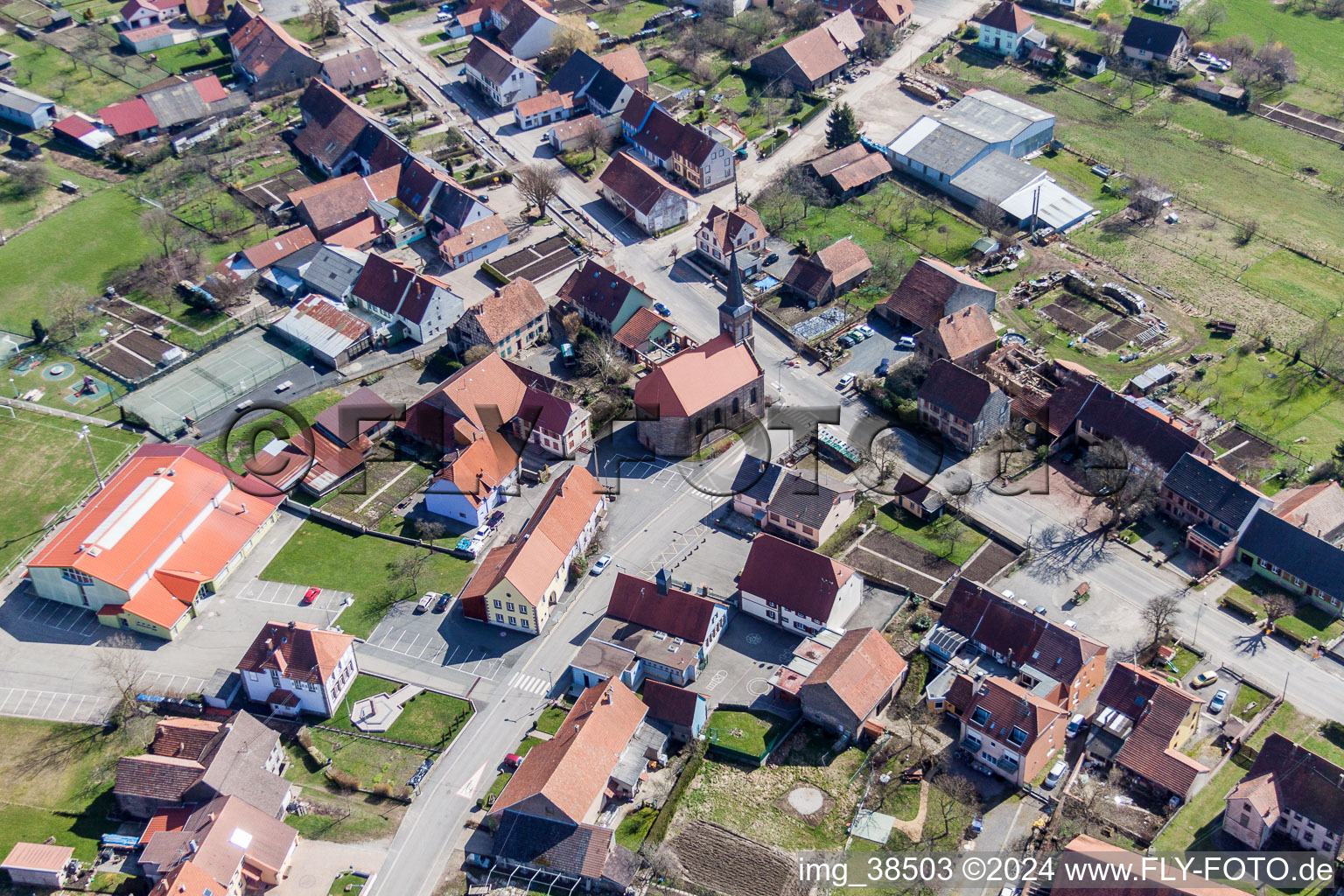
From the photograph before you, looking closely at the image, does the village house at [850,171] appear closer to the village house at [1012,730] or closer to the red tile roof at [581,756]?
the village house at [1012,730]

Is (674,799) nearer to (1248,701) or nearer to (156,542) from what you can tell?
(1248,701)

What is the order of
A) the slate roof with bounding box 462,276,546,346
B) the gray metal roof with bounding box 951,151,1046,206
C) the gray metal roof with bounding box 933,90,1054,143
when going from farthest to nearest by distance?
the gray metal roof with bounding box 933,90,1054,143
the gray metal roof with bounding box 951,151,1046,206
the slate roof with bounding box 462,276,546,346

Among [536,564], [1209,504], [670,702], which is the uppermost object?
[1209,504]

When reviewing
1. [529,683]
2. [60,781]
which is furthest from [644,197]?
[60,781]

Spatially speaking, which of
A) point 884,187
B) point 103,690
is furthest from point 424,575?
point 884,187

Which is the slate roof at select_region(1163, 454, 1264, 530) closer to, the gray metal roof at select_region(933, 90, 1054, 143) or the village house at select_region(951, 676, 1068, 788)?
the village house at select_region(951, 676, 1068, 788)

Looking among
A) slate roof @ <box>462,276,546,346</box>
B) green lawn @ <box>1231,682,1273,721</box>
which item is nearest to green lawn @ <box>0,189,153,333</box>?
slate roof @ <box>462,276,546,346</box>
